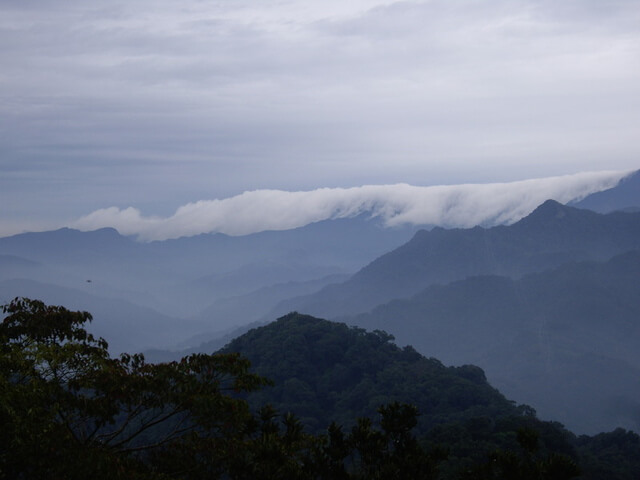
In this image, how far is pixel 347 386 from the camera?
103 m

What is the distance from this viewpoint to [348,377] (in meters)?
105

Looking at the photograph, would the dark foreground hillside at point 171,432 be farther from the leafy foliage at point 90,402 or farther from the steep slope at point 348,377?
the steep slope at point 348,377

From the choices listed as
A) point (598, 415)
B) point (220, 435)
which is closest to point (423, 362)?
point (220, 435)

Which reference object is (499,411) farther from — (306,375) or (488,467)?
(488,467)

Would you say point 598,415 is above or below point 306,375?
below

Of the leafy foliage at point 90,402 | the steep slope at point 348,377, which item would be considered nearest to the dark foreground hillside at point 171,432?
the leafy foliage at point 90,402

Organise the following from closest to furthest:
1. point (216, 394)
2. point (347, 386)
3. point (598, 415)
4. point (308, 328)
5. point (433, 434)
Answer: point (216, 394), point (433, 434), point (347, 386), point (308, 328), point (598, 415)

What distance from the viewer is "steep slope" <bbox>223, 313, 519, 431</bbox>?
88188mm

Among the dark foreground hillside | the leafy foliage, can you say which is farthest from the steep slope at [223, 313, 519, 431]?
the leafy foliage

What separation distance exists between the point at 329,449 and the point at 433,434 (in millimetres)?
47424

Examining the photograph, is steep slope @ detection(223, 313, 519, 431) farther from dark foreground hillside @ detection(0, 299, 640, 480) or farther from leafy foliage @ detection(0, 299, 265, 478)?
leafy foliage @ detection(0, 299, 265, 478)

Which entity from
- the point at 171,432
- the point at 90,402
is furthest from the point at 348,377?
the point at 90,402

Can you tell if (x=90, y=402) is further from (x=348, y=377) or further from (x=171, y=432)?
(x=348, y=377)

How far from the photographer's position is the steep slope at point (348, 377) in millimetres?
88188
